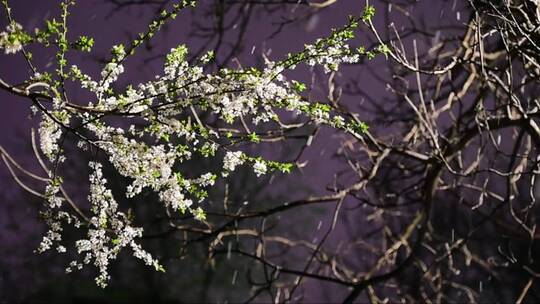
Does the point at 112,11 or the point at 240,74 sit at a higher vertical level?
the point at 112,11

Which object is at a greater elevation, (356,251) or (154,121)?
(356,251)

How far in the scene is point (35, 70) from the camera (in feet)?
7.66

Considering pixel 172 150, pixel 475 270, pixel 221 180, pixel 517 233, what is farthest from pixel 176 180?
pixel 475 270

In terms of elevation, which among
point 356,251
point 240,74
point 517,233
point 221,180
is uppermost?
point 221,180

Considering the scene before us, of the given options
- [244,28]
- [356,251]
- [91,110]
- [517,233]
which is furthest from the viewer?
[356,251]

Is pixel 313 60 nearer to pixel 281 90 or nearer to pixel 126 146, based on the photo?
pixel 281 90

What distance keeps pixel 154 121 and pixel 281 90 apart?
0.52 m

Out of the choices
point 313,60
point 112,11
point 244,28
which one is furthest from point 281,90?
point 112,11

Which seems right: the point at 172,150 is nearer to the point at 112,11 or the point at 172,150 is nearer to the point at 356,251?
the point at 112,11

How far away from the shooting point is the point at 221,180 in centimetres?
1357

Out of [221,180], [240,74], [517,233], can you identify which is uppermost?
[221,180]

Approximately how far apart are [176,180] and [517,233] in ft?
11.5

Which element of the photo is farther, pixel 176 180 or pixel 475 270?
pixel 475 270

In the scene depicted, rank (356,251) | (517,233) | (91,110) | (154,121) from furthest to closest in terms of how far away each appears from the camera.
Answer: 1. (356,251)
2. (517,233)
3. (154,121)
4. (91,110)
